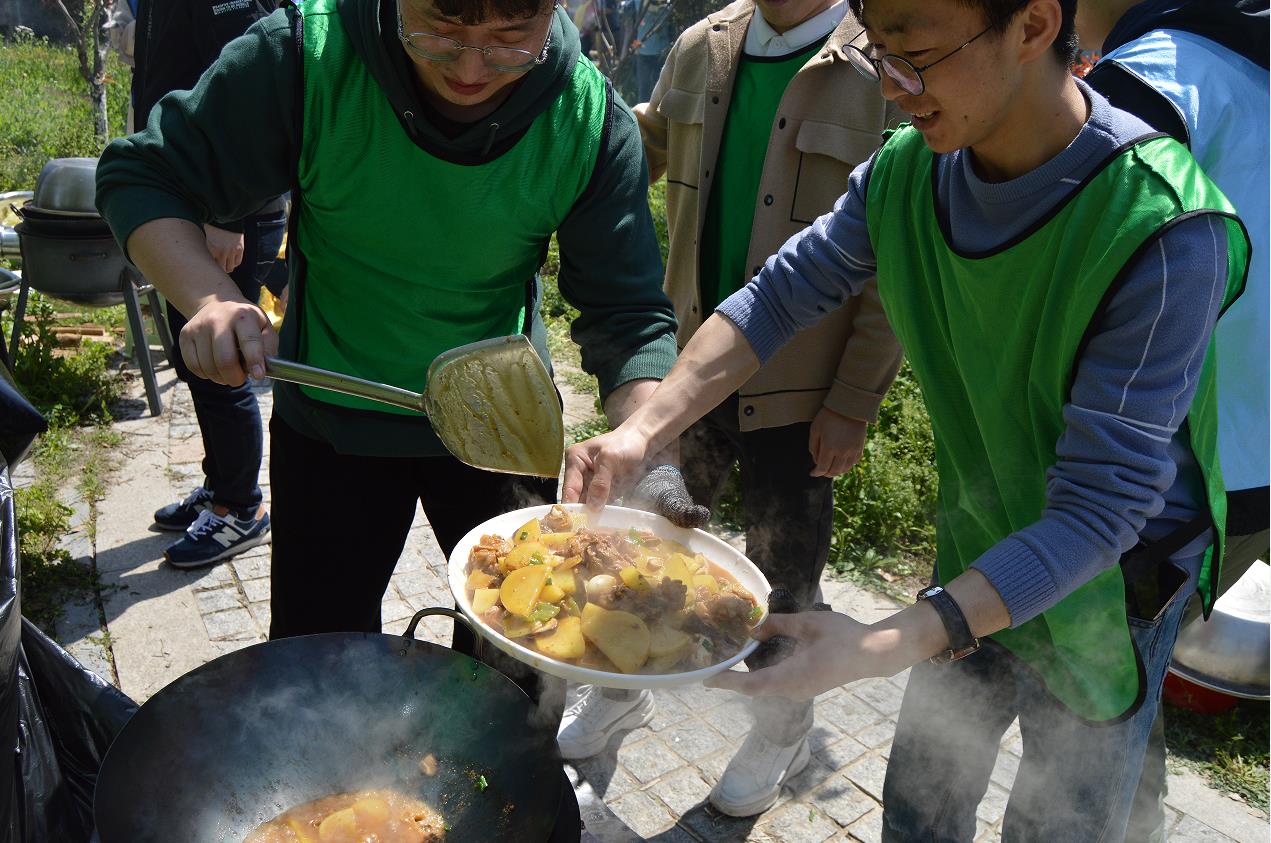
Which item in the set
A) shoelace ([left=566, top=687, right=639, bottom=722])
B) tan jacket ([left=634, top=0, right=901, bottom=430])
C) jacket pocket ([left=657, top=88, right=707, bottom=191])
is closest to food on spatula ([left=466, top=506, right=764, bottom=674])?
tan jacket ([left=634, top=0, right=901, bottom=430])

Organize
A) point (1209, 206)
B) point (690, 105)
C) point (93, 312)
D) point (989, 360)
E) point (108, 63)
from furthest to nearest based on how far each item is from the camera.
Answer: point (108, 63)
point (93, 312)
point (690, 105)
point (989, 360)
point (1209, 206)

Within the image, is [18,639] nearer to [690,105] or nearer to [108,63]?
[690,105]

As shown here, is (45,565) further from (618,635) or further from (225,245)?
(618,635)

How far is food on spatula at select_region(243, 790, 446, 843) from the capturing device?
200cm

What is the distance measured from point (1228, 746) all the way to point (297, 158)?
396 centimetres

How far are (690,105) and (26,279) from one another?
451cm

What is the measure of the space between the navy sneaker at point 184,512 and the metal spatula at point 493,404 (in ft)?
9.80

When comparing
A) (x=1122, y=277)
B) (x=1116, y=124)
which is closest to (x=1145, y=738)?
(x=1122, y=277)

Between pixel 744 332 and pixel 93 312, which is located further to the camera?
pixel 93 312

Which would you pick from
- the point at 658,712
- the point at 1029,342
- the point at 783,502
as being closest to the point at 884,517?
the point at 658,712

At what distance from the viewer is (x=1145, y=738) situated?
2049mm

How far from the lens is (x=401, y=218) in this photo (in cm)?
224

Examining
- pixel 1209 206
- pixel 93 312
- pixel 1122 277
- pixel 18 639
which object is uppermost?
pixel 1209 206

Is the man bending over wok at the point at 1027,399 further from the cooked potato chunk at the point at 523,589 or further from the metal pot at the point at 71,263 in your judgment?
the metal pot at the point at 71,263
